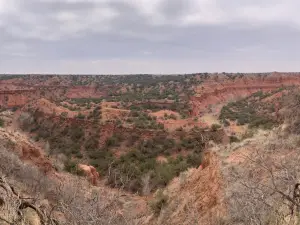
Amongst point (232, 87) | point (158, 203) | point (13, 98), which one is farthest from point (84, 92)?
point (158, 203)

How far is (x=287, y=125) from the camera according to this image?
16406 mm

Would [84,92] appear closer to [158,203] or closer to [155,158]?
[155,158]

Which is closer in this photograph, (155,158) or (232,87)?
(155,158)

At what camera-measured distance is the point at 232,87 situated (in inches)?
3438

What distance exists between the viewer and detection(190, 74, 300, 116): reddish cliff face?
7411 cm

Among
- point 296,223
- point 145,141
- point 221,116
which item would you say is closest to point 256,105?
point 221,116

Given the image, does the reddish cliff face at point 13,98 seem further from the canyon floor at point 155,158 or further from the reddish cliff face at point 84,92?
the reddish cliff face at point 84,92

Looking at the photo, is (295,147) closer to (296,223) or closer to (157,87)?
(296,223)

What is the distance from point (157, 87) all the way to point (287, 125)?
78867mm

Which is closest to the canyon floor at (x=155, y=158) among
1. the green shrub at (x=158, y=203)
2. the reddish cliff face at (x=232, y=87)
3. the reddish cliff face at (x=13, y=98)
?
the green shrub at (x=158, y=203)

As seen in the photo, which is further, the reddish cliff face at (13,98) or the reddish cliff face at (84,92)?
the reddish cliff face at (84,92)

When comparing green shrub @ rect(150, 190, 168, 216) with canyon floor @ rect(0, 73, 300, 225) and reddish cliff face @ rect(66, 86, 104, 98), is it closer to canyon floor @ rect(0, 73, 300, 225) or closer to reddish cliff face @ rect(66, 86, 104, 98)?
canyon floor @ rect(0, 73, 300, 225)

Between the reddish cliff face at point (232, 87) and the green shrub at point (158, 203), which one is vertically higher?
the reddish cliff face at point (232, 87)

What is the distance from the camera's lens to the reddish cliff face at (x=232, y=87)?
243ft
